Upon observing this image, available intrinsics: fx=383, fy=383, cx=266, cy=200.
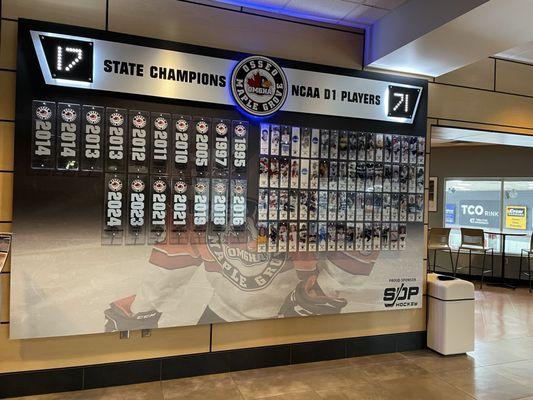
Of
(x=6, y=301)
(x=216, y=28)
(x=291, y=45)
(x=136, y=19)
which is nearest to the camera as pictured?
(x=6, y=301)

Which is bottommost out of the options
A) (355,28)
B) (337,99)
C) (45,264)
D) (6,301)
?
(6,301)

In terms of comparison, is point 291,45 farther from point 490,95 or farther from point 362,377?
point 362,377

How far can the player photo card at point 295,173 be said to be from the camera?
10.8 ft

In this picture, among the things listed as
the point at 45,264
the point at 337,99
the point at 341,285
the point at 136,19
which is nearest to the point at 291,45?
the point at 337,99

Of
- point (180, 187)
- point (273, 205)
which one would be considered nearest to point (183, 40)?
point (180, 187)

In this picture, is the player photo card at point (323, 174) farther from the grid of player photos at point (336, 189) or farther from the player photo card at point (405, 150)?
the player photo card at point (405, 150)

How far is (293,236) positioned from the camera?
10.8 feet

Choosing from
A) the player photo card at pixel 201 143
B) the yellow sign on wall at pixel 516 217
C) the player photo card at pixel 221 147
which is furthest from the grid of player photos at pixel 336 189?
the yellow sign on wall at pixel 516 217

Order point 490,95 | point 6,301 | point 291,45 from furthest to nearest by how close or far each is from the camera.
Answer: point 490,95, point 291,45, point 6,301

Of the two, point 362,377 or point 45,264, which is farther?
point 362,377

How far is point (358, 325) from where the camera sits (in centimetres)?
358

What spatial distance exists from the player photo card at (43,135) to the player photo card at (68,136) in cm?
3

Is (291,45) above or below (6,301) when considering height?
above

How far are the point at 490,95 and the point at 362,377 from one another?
3124mm
